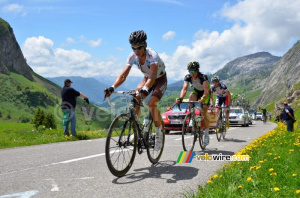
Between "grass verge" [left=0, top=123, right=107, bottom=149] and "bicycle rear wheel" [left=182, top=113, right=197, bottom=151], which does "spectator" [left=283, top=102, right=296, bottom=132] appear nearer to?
"grass verge" [left=0, top=123, right=107, bottom=149]

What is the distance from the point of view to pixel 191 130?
7.61 metres

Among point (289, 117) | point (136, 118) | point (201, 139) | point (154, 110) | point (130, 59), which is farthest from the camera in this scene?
point (289, 117)

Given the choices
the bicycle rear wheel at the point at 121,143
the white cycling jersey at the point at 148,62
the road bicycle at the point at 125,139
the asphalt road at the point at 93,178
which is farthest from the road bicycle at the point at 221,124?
the bicycle rear wheel at the point at 121,143

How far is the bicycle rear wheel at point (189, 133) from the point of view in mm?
7438

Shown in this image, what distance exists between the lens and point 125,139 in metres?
4.87

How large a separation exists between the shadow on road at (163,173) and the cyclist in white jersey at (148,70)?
444 millimetres

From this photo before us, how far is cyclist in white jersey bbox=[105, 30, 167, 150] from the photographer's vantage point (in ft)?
16.5

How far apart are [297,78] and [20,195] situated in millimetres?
172975

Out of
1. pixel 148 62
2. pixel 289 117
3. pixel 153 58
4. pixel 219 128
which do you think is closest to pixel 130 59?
pixel 148 62

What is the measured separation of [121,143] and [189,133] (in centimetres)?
306

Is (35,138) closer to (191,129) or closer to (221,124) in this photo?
(191,129)

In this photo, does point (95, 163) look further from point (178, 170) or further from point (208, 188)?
point (208, 188)

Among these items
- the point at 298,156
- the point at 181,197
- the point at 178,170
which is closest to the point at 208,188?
the point at 181,197

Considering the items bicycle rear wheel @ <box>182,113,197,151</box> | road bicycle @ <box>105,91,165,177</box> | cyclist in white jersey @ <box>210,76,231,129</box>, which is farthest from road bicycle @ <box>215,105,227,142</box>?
road bicycle @ <box>105,91,165,177</box>
